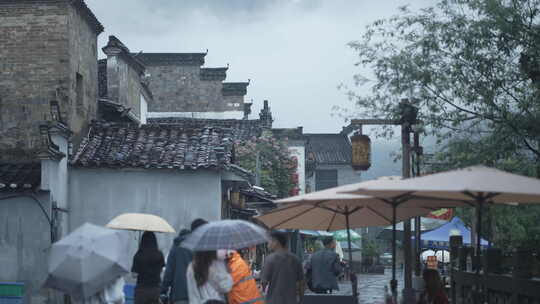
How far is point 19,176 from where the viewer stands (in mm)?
18594

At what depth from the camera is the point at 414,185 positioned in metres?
7.92

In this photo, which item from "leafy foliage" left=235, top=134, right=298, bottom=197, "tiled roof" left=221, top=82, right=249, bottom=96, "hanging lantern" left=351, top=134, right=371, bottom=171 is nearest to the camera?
"hanging lantern" left=351, top=134, right=371, bottom=171

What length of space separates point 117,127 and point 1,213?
403cm

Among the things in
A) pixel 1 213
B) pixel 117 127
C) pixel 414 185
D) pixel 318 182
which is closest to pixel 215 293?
pixel 414 185

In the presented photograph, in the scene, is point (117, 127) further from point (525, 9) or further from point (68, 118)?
point (525, 9)

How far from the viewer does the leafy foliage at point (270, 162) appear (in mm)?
32031

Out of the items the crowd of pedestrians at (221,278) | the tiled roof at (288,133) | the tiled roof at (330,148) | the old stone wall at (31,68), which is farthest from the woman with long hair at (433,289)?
the tiled roof at (330,148)

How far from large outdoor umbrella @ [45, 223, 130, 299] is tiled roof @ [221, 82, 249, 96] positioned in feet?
94.7

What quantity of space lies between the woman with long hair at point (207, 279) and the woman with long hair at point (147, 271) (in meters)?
2.34

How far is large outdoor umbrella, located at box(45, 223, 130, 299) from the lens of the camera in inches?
396

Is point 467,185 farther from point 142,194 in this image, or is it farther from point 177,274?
point 142,194

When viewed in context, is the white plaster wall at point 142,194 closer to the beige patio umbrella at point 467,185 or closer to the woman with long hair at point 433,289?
the woman with long hair at point 433,289

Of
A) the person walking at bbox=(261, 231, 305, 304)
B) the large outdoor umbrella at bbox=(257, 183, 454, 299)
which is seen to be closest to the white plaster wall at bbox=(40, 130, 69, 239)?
the large outdoor umbrella at bbox=(257, 183, 454, 299)

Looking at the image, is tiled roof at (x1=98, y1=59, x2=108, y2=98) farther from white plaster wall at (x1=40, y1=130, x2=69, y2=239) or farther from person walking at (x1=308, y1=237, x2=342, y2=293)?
person walking at (x1=308, y1=237, x2=342, y2=293)
